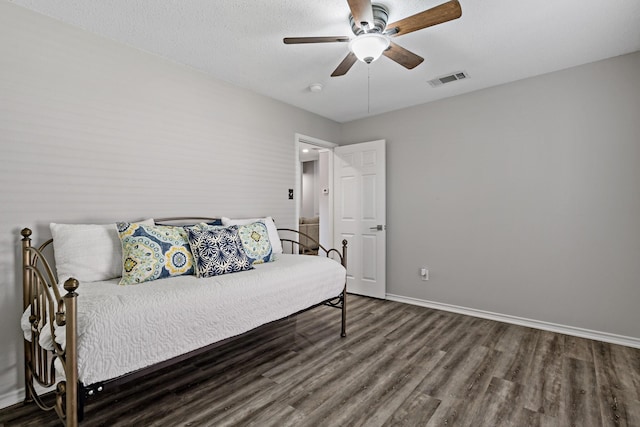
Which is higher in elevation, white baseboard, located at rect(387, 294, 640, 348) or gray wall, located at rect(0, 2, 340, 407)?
gray wall, located at rect(0, 2, 340, 407)

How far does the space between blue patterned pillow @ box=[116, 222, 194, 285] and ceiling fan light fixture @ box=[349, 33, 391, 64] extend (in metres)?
1.71

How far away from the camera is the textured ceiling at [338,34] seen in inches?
80.4

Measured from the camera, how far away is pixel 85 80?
2.26 meters

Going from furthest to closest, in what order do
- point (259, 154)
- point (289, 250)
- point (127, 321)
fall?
point (289, 250) < point (259, 154) < point (127, 321)

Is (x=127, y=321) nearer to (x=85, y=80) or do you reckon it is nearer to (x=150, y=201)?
(x=150, y=201)

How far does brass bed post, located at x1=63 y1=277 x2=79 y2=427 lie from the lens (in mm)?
1290

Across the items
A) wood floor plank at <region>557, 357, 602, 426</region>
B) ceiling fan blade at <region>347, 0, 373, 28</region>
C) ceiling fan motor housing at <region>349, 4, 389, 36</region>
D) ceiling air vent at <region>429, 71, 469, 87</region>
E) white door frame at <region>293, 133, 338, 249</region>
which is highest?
ceiling air vent at <region>429, 71, 469, 87</region>

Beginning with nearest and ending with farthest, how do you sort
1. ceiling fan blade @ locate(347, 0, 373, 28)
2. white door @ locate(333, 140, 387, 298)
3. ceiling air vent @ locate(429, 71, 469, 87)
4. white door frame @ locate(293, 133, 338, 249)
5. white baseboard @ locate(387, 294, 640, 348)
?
ceiling fan blade @ locate(347, 0, 373, 28), white baseboard @ locate(387, 294, 640, 348), ceiling air vent @ locate(429, 71, 469, 87), white door frame @ locate(293, 133, 338, 249), white door @ locate(333, 140, 387, 298)

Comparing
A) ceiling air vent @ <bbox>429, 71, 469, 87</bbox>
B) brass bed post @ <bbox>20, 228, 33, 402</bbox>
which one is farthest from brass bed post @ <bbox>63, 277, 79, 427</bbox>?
ceiling air vent @ <bbox>429, 71, 469, 87</bbox>

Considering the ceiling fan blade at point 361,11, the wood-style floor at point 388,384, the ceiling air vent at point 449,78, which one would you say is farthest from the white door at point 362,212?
the ceiling fan blade at point 361,11

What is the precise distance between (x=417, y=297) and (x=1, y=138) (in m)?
3.94

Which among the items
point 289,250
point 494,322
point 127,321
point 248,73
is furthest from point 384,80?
point 127,321

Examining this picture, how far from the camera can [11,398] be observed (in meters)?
1.91

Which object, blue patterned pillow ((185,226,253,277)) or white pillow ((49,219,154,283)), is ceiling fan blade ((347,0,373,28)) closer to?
blue patterned pillow ((185,226,253,277))
